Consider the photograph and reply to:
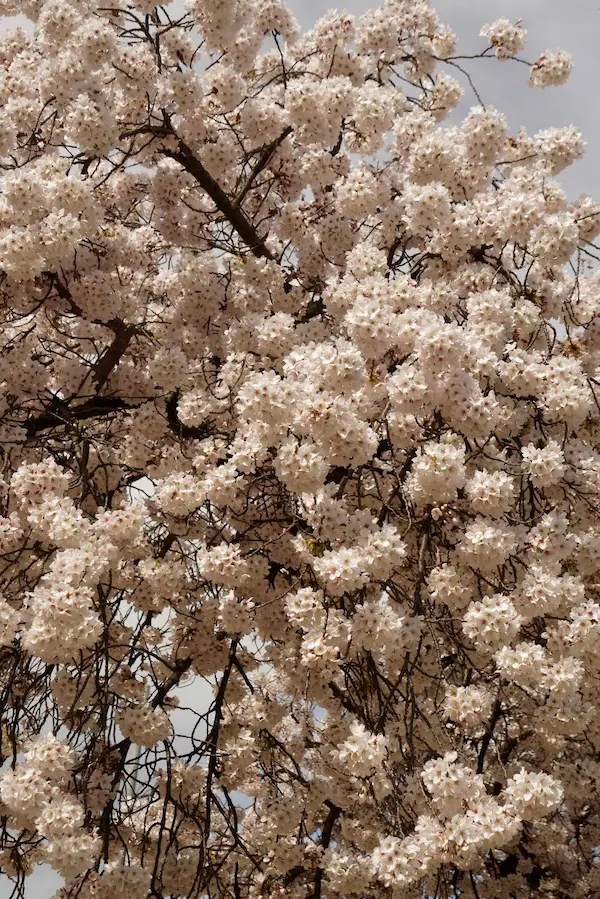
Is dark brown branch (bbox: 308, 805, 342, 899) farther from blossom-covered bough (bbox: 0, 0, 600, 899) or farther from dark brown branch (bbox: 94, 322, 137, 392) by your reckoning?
dark brown branch (bbox: 94, 322, 137, 392)

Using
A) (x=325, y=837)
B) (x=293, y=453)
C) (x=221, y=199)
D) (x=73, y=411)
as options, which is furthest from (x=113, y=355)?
(x=325, y=837)

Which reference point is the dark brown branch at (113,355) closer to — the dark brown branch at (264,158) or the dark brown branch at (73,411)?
the dark brown branch at (73,411)

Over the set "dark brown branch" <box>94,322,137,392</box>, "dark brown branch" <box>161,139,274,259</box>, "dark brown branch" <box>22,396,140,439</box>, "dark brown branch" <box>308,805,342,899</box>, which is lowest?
"dark brown branch" <box>308,805,342,899</box>

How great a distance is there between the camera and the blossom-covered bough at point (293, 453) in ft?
15.5

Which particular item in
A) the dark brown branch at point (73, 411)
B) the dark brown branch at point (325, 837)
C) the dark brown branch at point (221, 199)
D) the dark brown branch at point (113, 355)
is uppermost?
the dark brown branch at point (221, 199)

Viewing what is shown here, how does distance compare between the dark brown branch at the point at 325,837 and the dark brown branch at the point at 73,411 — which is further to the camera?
the dark brown branch at the point at 325,837

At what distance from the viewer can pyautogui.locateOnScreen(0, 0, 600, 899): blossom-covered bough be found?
4730 mm

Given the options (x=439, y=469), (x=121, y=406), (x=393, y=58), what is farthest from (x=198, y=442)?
(x=393, y=58)

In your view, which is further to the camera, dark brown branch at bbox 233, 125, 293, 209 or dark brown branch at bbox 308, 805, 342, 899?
dark brown branch at bbox 233, 125, 293, 209

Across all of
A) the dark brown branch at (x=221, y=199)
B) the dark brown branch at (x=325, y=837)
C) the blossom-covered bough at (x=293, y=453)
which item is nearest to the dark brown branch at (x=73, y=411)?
the blossom-covered bough at (x=293, y=453)

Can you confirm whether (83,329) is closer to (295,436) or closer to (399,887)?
(295,436)

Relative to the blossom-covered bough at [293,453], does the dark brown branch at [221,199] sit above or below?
above

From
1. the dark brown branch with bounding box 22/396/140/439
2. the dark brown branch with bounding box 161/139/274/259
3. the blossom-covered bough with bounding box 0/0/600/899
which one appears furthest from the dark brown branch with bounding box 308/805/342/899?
the dark brown branch with bounding box 161/139/274/259

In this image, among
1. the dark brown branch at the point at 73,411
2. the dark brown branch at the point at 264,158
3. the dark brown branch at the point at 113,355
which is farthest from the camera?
the dark brown branch at the point at 113,355
